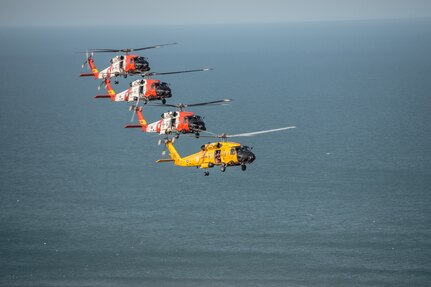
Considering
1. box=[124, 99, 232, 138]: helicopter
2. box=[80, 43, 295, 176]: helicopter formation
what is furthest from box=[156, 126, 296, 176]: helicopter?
box=[124, 99, 232, 138]: helicopter

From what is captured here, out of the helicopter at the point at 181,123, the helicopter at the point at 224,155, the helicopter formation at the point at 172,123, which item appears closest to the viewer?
the helicopter at the point at 224,155

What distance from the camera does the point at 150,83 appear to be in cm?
14088

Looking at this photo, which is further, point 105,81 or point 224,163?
point 105,81

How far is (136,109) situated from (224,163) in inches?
847

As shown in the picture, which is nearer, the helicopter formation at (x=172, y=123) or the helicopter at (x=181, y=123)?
the helicopter formation at (x=172, y=123)

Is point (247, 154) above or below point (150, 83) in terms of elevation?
below

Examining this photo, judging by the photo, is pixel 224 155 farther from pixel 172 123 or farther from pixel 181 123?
pixel 172 123

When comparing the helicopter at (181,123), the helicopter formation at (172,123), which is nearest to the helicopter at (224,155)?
the helicopter formation at (172,123)

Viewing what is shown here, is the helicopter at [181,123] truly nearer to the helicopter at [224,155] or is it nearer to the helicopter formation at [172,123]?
the helicopter formation at [172,123]

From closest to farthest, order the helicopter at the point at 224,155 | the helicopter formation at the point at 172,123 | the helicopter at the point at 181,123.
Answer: the helicopter at the point at 224,155 < the helicopter formation at the point at 172,123 < the helicopter at the point at 181,123

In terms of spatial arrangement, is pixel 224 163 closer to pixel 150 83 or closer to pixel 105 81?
pixel 150 83

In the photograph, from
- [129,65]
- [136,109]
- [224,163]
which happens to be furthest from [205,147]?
[129,65]

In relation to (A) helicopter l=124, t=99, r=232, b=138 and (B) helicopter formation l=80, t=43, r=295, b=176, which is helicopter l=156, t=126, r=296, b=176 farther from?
(A) helicopter l=124, t=99, r=232, b=138

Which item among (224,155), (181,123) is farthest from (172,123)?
(224,155)
